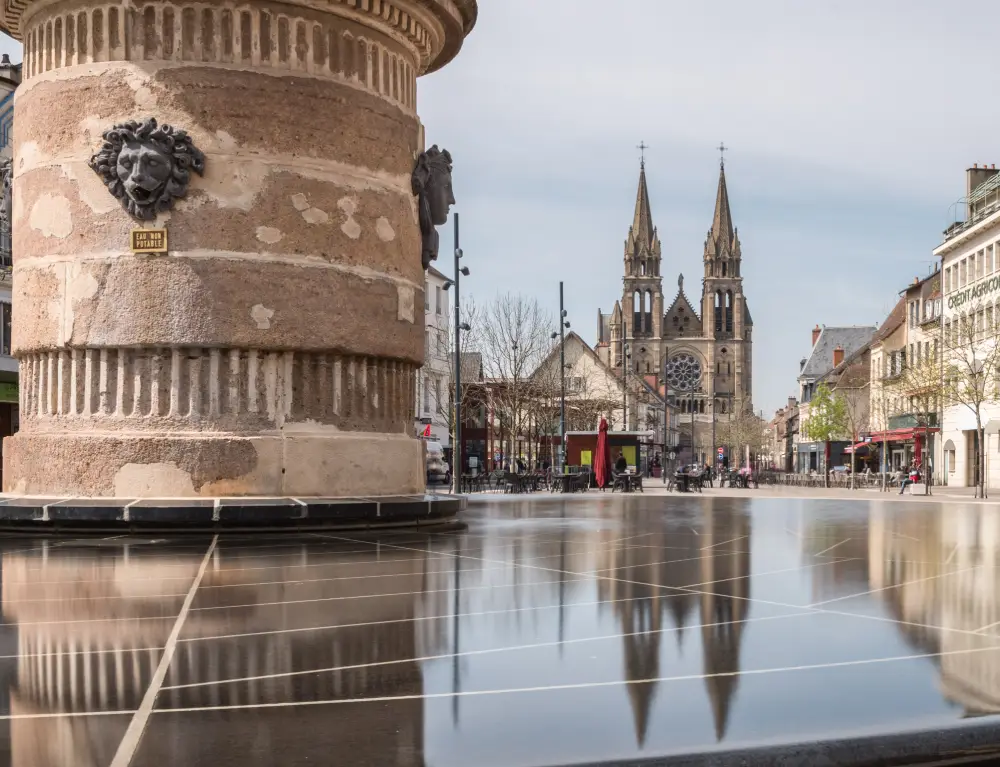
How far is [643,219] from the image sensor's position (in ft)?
630

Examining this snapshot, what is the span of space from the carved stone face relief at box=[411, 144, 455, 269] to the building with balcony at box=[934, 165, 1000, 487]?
44.2 metres

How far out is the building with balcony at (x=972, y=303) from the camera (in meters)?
57.0

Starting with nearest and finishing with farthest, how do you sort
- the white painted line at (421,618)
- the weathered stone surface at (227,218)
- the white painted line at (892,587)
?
the white painted line at (421,618), the white painted line at (892,587), the weathered stone surface at (227,218)

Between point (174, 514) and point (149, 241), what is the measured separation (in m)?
2.37

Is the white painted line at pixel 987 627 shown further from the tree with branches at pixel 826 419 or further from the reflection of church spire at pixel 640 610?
the tree with branches at pixel 826 419

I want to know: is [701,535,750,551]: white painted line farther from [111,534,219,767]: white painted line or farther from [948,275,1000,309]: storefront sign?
[948,275,1000,309]: storefront sign

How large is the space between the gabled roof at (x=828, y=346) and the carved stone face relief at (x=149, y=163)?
11424 centimetres

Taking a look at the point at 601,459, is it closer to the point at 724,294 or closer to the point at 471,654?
the point at 471,654

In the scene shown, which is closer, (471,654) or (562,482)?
(471,654)

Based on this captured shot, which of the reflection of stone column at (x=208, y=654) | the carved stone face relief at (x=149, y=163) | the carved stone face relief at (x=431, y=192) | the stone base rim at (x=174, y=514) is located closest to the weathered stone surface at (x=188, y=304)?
the carved stone face relief at (x=149, y=163)

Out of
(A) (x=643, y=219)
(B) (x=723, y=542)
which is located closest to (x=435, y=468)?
(B) (x=723, y=542)

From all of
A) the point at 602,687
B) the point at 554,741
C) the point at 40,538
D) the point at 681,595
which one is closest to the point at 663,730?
the point at 554,741

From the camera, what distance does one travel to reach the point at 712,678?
4.14 m

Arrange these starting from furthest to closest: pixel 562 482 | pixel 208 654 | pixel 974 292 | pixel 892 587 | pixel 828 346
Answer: pixel 828 346 < pixel 974 292 < pixel 562 482 < pixel 892 587 < pixel 208 654
